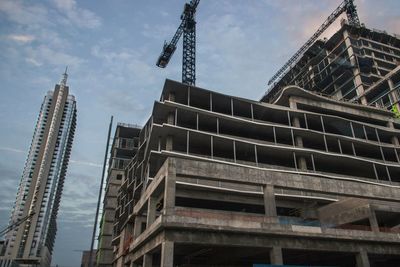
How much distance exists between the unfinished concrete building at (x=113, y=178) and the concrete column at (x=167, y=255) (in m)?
49.9

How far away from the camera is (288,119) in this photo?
163 ft

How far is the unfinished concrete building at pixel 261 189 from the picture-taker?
2455 centimetres

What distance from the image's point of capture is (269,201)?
2797 centimetres

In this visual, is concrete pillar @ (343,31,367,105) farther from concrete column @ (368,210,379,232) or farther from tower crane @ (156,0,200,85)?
concrete column @ (368,210,379,232)

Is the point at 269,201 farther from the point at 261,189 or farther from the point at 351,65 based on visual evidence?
the point at 351,65

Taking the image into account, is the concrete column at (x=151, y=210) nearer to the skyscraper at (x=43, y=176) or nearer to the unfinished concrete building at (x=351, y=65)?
the unfinished concrete building at (x=351, y=65)

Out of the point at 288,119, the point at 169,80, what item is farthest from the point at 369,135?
the point at 169,80

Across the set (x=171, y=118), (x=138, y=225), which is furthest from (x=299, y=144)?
(x=138, y=225)

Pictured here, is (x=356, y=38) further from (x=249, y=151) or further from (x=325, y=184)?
(x=325, y=184)

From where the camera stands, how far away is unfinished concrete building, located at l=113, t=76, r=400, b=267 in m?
24.5

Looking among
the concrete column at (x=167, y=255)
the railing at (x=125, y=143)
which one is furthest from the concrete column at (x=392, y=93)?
the concrete column at (x=167, y=255)

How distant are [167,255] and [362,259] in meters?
16.0

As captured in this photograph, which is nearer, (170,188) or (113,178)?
(170,188)

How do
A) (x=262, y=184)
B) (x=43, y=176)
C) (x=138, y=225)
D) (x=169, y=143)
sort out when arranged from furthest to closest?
(x=43, y=176) → (x=169, y=143) → (x=138, y=225) → (x=262, y=184)
